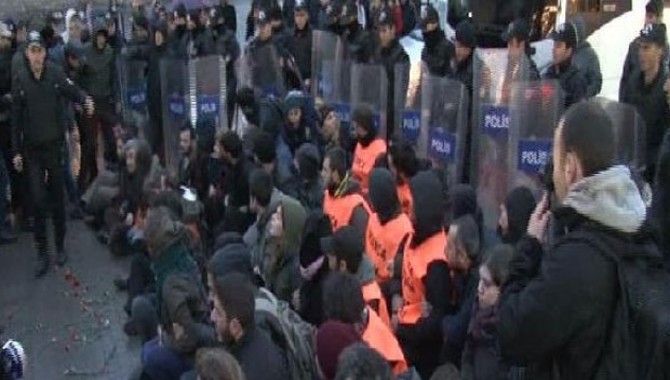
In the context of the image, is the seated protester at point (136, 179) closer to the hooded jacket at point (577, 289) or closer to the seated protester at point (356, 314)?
the seated protester at point (356, 314)

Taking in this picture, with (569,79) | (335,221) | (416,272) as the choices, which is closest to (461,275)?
(416,272)

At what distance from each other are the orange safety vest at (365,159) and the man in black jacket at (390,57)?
3.75 feet

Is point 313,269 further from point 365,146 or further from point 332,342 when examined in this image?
point 365,146

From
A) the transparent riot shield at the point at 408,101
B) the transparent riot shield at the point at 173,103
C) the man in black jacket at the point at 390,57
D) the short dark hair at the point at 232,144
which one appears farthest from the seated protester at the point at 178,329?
the transparent riot shield at the point at 173,103

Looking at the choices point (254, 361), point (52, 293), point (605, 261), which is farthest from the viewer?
point (52, 293)

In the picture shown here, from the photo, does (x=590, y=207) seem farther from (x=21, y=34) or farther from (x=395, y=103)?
(x=21, y=34)

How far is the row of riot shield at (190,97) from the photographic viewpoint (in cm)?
916

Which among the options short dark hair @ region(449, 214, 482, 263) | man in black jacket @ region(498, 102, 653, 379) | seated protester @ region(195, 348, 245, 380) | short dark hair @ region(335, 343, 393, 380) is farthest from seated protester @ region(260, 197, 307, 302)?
man in black jacket @ region(498, 102, 653, 379)

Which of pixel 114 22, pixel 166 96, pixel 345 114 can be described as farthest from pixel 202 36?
pixel 345 114

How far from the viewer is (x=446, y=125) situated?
23.1 ft

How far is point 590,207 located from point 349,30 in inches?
310

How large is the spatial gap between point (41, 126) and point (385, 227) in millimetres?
3612

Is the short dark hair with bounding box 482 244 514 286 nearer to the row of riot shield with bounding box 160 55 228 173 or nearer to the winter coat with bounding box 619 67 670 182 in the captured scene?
the winter coat with bounding box 619 67 670 182

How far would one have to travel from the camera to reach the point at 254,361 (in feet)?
12.4
